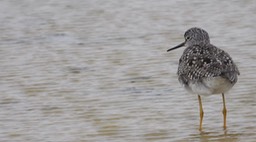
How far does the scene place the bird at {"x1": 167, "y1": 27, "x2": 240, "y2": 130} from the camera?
26.5ft

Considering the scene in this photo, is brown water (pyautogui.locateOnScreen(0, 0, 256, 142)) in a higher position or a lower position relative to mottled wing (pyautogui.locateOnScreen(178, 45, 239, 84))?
lower

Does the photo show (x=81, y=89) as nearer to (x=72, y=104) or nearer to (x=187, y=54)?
(x=72, y=104)

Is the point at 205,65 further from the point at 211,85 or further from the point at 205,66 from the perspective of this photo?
the point at 211,85

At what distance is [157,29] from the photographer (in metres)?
12.2

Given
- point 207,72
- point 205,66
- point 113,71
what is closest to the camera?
point 207,72

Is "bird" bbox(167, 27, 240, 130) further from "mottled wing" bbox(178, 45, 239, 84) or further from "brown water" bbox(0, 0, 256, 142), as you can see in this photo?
"brown water" bbox(0, 0, 256, 142)

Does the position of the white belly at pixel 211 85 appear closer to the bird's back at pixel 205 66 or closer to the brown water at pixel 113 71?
the bird's back at pixel 205 66

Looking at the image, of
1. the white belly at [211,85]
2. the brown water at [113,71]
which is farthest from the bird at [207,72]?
the brown water at [113,71]

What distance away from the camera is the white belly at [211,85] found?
8.05 m

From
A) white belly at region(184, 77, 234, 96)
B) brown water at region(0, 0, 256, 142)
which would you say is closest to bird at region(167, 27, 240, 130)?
white belly at region(184, 77, 234, 96)

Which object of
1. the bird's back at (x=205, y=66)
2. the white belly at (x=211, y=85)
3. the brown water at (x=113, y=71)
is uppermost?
the bird's back at (x=205, y=66)

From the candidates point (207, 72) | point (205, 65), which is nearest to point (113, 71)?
point (205, 65)

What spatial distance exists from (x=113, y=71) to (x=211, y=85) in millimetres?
2517

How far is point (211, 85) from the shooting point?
811 cm
